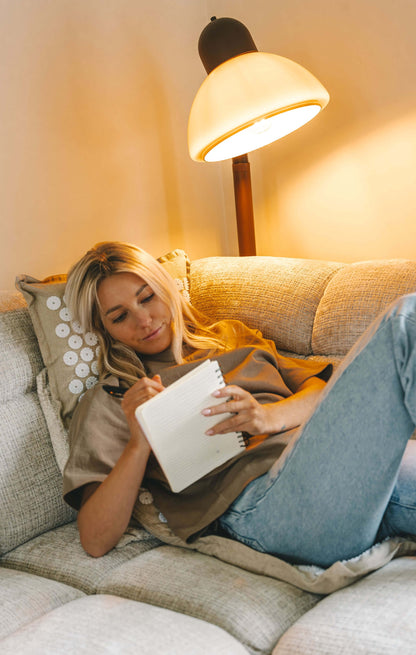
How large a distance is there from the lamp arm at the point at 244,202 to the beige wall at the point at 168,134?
0.21 m

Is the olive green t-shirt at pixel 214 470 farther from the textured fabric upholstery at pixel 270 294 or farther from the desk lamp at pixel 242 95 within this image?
the desk lamp at pixel 242 95

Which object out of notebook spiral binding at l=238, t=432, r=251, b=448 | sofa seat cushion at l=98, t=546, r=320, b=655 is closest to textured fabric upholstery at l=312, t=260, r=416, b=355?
notebook spiral binding at l=238, t=432, r=251, b=448

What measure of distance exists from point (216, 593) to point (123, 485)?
10.3 inches

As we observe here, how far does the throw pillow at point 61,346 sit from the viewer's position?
4.81 ft

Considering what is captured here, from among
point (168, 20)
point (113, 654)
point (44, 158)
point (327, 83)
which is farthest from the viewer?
point (168, 20)

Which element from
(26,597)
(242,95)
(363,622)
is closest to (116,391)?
(26,597)

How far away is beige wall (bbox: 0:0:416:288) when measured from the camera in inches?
72.9

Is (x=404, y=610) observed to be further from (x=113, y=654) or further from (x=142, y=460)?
(x=142, y=460)

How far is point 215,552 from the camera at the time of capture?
3.98 feet

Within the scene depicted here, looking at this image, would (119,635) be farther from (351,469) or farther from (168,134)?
(168,134)

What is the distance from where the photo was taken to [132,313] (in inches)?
58.4

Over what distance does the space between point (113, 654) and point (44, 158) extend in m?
1.42

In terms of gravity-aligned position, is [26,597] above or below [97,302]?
below

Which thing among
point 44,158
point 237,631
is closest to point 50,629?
point 237,631
